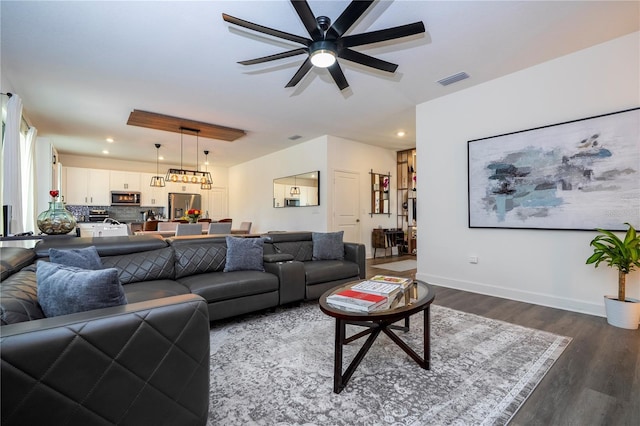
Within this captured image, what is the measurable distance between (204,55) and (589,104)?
→ 4179 millimetres

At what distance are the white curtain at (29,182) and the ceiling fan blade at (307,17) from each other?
17.0 ft

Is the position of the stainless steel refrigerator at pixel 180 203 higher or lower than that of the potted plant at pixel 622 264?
higher

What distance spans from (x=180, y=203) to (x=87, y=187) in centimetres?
232

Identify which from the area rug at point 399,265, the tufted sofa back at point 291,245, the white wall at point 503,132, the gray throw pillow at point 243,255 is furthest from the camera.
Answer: the area rug at point 399,265

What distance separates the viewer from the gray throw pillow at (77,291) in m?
1.22

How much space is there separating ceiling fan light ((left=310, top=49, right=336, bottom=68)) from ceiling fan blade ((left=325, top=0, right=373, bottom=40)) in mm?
106

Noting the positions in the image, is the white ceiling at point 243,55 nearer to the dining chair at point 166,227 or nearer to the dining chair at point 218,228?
the dining chair at point 218,228

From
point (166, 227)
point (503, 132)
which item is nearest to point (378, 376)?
point (503, 132)

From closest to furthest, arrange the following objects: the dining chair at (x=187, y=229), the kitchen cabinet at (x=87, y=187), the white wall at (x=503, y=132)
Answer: the white wall at (x=503, y=132) → the dining chair at (x=187, y=229) → the kitchen cabinet at (x=87, y=187)

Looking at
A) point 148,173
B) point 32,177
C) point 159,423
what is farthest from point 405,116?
point 148,173

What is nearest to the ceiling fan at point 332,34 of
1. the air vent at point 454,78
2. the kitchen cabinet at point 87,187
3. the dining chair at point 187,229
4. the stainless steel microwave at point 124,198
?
the air vent at point 454,78

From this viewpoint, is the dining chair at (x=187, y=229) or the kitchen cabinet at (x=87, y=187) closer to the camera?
the dining chair at (x=187, y=229)

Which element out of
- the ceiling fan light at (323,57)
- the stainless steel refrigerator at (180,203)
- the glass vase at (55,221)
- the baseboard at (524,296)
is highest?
the ceiling fan light at (323,57)

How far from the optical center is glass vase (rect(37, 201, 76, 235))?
9.55 feet
